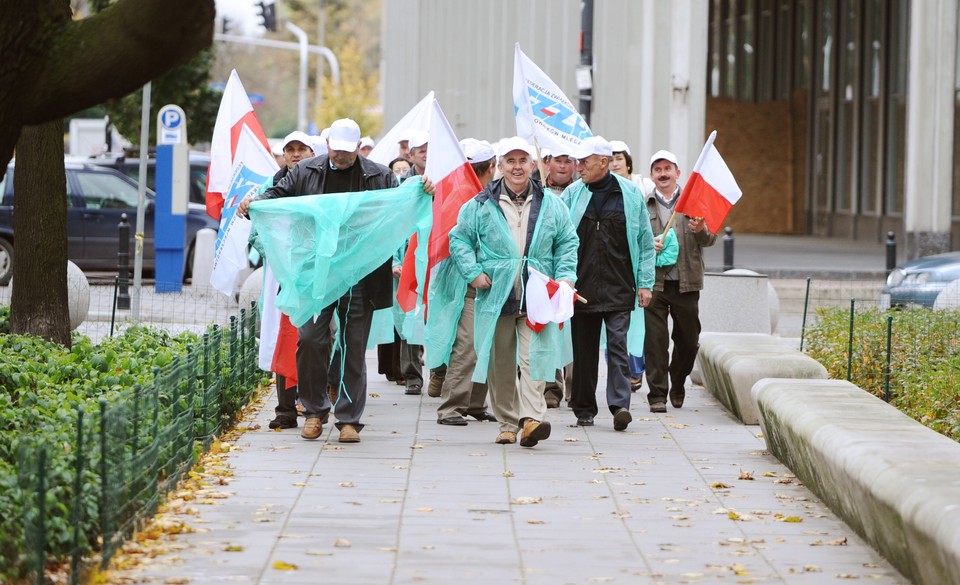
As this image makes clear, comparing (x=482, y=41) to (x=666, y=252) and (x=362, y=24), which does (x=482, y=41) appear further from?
(x=362, y=24)

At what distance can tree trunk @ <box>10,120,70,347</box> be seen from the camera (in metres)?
11.2

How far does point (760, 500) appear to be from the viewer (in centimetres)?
825

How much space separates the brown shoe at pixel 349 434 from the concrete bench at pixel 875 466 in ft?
8.04

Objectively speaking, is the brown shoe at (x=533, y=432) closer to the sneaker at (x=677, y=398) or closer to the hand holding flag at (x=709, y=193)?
the sneaker at (x=677, y=398)

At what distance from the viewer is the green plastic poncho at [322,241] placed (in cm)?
987

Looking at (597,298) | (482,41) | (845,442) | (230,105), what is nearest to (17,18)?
(845,442)

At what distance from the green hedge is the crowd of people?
1204mm

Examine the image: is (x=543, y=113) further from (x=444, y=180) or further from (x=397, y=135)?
(x=444, y=180)

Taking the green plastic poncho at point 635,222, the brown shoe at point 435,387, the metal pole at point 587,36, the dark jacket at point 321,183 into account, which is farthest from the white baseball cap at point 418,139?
the metal pole at point 587,36

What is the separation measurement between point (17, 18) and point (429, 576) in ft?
8.92

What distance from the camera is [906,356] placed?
1120 centimetres

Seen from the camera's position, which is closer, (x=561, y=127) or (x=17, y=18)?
(x=17, y=18)

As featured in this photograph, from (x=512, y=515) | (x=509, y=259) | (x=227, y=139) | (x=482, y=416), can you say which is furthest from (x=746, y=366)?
(x=227, y=139)

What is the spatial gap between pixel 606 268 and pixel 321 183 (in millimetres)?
2012
